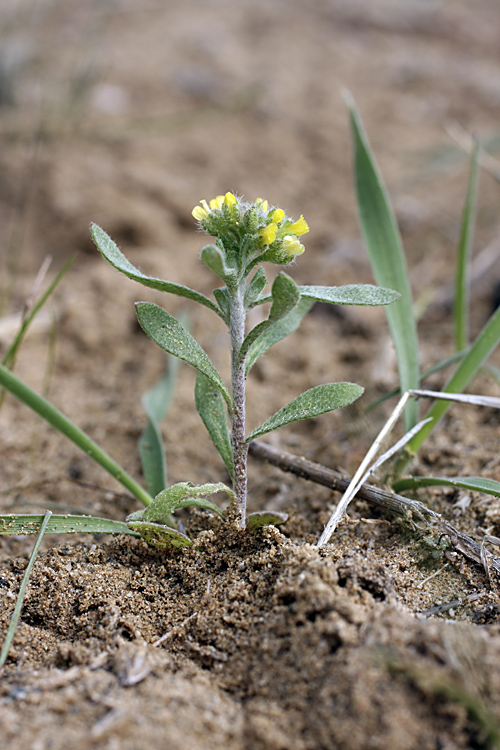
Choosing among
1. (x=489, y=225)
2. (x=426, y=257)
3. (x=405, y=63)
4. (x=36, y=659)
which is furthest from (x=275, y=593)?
(x=405, y=63)

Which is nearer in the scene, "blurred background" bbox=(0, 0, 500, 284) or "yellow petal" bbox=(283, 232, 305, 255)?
"yellow petal" bbox=(283, 232, 305, 255)

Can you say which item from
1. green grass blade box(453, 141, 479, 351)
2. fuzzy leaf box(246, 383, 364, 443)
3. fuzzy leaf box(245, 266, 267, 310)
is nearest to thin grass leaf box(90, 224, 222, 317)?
fuzzy leaf box(245, 266, 267, 310)

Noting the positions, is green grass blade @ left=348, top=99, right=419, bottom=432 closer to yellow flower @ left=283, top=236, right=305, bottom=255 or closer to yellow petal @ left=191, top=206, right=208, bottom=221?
yellow flower @ left=283, top=236, right=305, bottom=255

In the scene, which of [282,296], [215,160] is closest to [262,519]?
[282,296]

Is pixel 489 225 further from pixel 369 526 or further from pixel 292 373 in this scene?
pixel 369 526

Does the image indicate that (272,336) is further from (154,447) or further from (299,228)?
(154,447)
